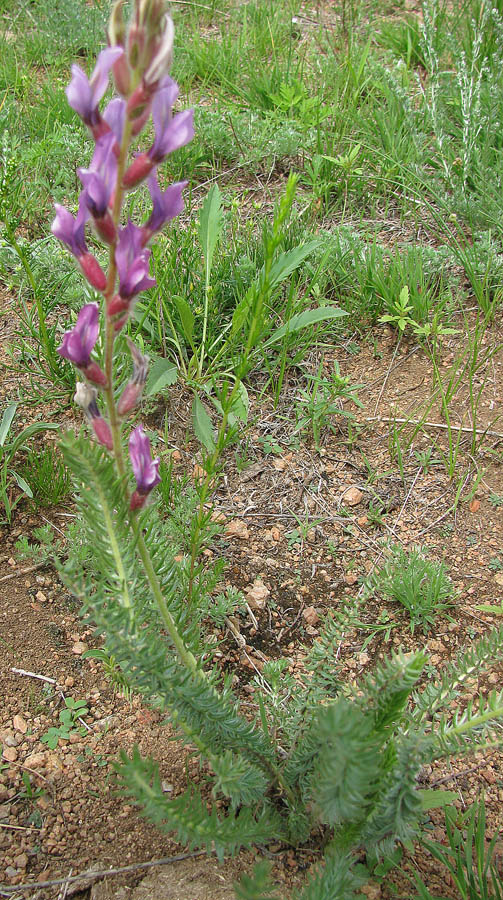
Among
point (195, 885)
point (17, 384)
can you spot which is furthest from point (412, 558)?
point (17, 384)

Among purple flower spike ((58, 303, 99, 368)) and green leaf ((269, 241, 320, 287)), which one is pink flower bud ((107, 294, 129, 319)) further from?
green leaf ((269, 241, 320, 287))

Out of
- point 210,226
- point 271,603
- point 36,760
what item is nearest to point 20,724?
point 36,760

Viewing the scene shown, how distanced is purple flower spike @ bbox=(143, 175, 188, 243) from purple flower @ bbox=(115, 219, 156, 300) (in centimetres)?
3

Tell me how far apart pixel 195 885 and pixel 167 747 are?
0.37 m

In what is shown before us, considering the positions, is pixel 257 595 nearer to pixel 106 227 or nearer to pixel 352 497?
pixel 352 497

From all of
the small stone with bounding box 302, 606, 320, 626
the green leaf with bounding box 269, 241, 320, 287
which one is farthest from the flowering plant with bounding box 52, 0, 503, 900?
the green leaf with bounding box 269, 241, 320, 287

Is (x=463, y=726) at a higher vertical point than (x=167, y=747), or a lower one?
higher

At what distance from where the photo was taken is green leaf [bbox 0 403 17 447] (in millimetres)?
2537

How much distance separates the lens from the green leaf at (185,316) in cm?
276

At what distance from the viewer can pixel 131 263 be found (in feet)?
4.25

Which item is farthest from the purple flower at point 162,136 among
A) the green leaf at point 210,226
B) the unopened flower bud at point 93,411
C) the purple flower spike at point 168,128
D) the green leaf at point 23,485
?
the green leaf at point 210,226

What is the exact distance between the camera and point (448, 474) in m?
2.79

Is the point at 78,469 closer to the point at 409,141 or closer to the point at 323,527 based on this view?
the point at 323,527

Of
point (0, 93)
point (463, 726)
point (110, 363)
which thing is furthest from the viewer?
point (0, 93)
